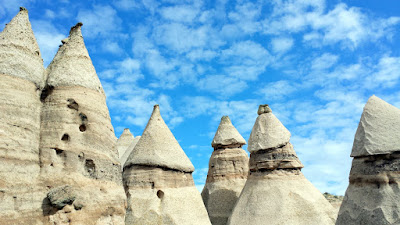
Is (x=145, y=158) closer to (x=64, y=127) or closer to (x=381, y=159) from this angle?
(x=64, y=127)

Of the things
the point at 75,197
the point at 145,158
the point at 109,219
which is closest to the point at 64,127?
the point at 75,197

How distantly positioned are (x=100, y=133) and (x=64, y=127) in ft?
3.15

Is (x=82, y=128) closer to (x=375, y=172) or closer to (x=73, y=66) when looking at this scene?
(x=73, y=66)

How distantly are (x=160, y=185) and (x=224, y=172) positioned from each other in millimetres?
8036

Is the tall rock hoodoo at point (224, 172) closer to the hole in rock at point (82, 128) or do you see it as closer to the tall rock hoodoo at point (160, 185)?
the tall rock hoodoo at point (160, 185)

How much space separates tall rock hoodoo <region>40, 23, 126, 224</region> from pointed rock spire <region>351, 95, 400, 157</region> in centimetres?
664

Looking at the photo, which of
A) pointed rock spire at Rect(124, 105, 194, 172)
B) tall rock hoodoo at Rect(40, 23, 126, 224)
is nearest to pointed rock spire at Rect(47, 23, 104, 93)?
tall rock hoodoo at Rect(40, 23, 126, 224)

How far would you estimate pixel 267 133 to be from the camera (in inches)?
655

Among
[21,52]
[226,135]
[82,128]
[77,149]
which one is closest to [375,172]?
[77,149]

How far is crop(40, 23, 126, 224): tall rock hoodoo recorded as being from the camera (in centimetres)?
827

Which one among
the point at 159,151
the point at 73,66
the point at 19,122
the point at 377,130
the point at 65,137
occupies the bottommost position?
the point at 377,130

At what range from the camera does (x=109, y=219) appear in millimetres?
8852

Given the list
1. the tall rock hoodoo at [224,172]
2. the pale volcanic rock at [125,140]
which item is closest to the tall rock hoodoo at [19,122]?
the tall rock hoodoo at [224,172]

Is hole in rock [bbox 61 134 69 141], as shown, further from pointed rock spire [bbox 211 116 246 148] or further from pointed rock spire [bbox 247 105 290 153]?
pointed rock spire [bbox 211 116 246 148]
